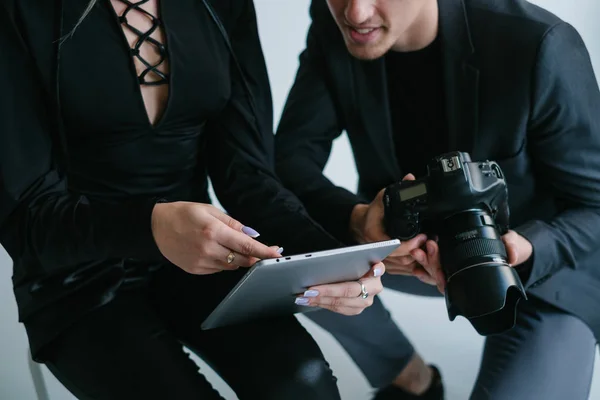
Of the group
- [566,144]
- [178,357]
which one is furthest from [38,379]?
[566,144]

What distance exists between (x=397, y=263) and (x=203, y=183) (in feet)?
0.94

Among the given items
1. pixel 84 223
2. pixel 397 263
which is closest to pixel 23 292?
pixel 84 223

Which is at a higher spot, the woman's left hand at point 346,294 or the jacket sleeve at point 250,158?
the jacket sleeve at point 250,158

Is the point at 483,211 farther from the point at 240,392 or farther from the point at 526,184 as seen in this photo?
the point at 240,392

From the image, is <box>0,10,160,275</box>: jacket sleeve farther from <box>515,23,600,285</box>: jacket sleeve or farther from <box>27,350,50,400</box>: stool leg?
<box>515,23,600,285</box>: jacket sleeve

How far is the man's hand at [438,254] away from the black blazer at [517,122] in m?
0.02

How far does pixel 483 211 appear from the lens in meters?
0.74

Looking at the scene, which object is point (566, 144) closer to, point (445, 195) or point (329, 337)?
point (445, 195)

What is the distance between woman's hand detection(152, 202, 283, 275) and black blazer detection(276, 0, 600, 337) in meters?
0.31

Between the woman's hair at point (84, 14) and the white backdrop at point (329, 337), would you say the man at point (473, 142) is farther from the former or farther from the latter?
the woman's hair at point (84, 14)

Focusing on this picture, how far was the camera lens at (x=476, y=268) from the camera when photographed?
70 centimetres

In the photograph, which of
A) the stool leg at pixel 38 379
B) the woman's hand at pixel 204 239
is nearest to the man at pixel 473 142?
the woman's hand at pixel 204 239

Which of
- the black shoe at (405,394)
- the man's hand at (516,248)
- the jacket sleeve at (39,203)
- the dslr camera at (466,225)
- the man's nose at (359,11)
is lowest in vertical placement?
the black shoe at (405,394)

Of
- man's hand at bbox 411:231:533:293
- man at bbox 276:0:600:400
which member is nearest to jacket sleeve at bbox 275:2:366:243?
man at bbox 276:0:600:400
